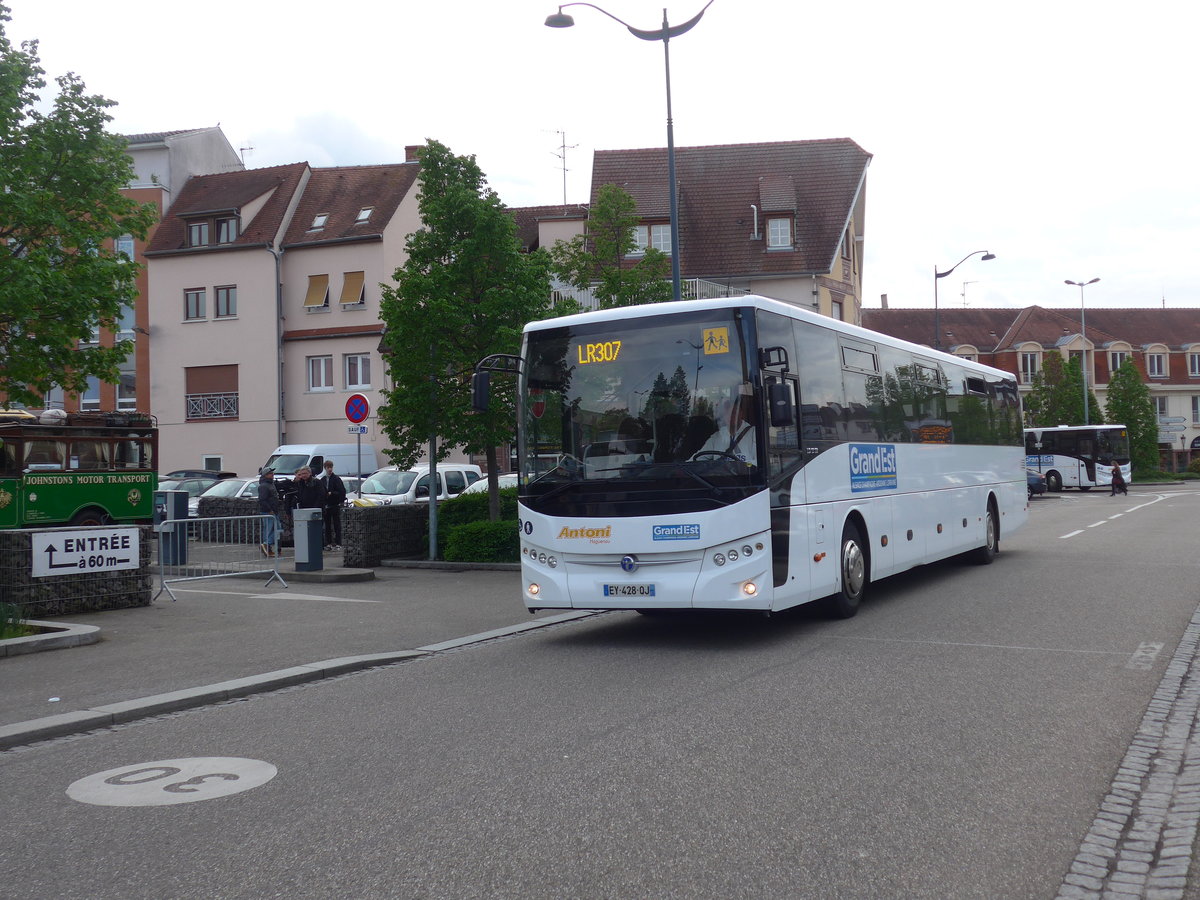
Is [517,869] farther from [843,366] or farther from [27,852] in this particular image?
[843,366]

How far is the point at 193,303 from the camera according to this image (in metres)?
48.6

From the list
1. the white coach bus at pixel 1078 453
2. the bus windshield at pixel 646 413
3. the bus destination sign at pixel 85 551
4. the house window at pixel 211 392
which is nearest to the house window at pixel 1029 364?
the white coach bus at pixel 1078 453

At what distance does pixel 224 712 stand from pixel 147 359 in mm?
45073

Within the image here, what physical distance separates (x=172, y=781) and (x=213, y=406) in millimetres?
44087

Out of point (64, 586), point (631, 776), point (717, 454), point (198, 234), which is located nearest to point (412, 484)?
point (64, 586)

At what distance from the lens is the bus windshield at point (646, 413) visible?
1000cm

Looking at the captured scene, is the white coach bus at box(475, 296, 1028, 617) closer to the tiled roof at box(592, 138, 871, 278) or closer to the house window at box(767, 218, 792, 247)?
the tiled roof at box(592, 138, 871, 278)

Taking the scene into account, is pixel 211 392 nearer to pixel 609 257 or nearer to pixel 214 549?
pixel 609 257

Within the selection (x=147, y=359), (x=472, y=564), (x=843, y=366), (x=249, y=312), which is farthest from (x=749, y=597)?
(x=147, y=359)

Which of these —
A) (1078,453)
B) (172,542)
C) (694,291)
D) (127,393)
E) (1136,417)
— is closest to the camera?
(172,542)

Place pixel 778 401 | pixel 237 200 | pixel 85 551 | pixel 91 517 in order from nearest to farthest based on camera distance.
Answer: pixel 778 401 < pixel 85 551 < pixel 91 517 < pixel 237 200

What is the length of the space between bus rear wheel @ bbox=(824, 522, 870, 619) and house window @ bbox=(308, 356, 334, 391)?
3672 cm

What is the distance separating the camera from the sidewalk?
26.8ft

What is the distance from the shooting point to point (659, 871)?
437 centimetres
